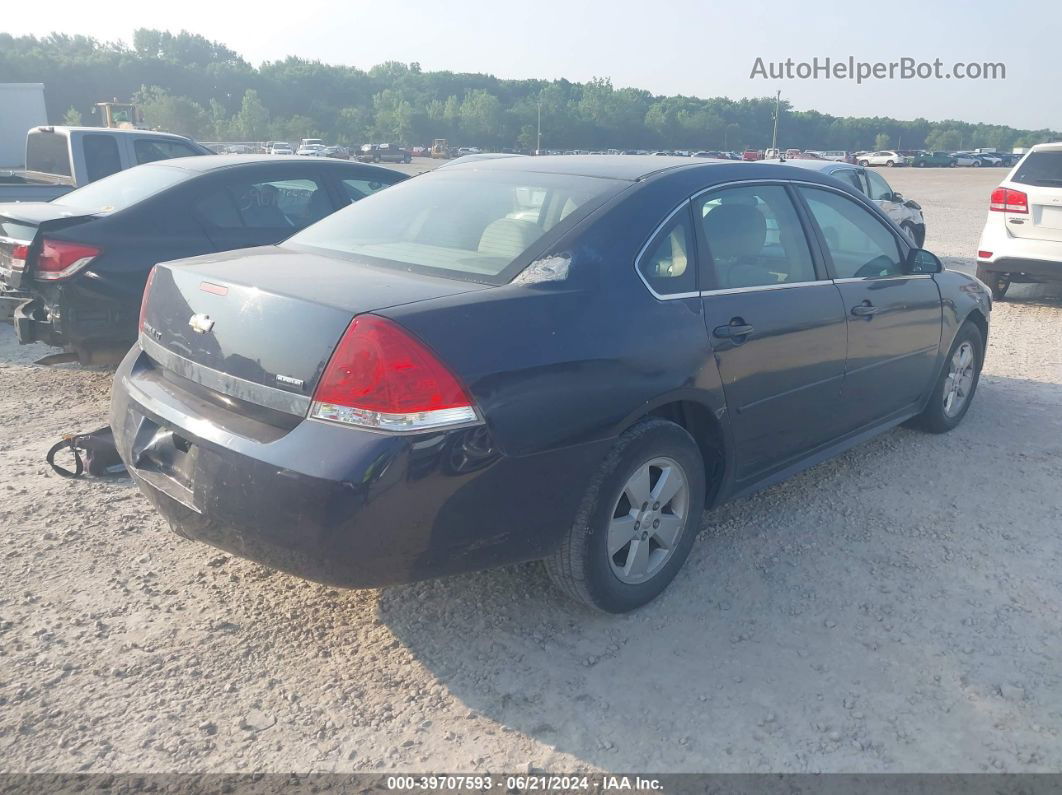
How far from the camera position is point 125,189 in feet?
20.4

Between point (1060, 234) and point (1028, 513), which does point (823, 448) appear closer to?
point (1028, 513)

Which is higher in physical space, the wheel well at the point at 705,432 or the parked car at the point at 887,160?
the parked car at the point at 887,160

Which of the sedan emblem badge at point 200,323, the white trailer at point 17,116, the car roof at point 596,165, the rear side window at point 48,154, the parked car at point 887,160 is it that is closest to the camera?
the sedan emblem badge at point 200,323

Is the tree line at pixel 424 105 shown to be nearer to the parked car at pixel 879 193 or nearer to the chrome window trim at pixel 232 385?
the parked car at pixel 879 193

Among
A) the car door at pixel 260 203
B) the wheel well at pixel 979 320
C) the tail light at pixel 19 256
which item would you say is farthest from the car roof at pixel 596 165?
the tail light at pixel 19 256

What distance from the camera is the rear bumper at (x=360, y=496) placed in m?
2.56

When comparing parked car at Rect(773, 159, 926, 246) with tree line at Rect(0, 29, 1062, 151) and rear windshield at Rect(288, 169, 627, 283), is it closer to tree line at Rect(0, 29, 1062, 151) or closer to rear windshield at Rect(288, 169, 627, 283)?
rear windshield at Rect(288, 169, 627, 283)

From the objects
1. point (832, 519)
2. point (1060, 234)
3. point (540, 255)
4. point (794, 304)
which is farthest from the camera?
point (1060, 234)

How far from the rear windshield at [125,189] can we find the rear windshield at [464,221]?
8.75ft

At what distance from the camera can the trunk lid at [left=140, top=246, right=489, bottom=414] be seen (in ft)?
8.84

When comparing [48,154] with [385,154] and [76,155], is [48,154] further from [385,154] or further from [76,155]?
[385,154]

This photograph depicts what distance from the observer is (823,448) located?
4250 millimetres

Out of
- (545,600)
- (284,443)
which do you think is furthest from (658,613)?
(284,443)

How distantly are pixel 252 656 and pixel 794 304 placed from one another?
8.37ft
